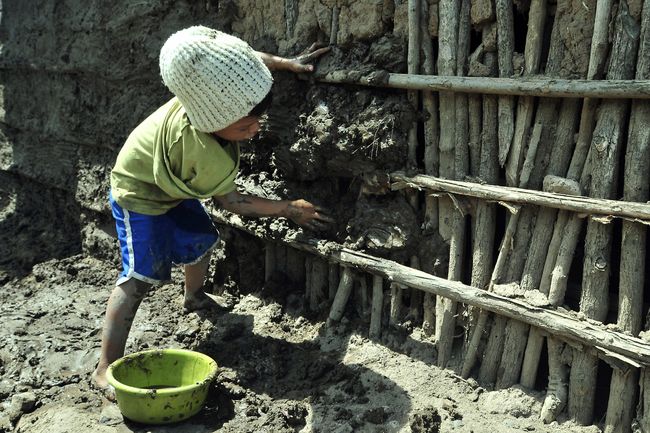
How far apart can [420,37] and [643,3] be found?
112 cm

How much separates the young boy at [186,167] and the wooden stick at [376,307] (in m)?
0.47

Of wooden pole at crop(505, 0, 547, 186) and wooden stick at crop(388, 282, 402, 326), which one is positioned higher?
wooden pole at crop(505, 0, 547, 186)

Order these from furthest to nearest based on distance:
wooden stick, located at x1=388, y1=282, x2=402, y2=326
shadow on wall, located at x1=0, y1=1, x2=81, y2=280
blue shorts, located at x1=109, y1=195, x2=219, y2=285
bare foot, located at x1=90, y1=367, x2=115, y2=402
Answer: shadow on wall, located at x1=0, y1=1, x2=81, y2=280
wooden stick, located at x1=388, y1=282, x2=402, y2=326
blue shorts, located at x1=109, y1=195, x2=219, y2=285
bare foot, located at x1=90, y1=367, x2=115, y2=402

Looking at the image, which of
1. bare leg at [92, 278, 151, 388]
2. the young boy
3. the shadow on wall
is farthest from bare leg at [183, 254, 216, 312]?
the shadow on wall

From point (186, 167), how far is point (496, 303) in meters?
1.64

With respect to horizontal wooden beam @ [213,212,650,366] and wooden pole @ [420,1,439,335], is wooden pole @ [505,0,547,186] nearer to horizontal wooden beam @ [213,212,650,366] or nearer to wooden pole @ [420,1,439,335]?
wooden pole @ [420,1,439,335]

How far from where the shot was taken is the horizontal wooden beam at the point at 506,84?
123 inches

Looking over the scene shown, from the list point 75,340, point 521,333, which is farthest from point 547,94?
point 75,340

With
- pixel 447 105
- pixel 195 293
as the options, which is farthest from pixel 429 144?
pixel 195 293

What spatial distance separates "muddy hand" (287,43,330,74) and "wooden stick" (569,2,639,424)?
1.65m

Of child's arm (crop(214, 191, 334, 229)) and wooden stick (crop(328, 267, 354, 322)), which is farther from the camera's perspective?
wooden stick (crop(328, 267, 354, 322))

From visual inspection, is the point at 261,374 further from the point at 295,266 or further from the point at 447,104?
the point at 447,104

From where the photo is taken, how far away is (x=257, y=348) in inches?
172

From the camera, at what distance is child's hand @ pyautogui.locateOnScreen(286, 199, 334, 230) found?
4.11 meters
